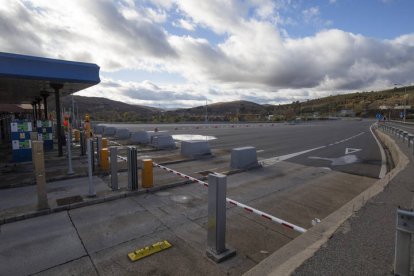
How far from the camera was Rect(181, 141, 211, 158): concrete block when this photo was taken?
42.7ft

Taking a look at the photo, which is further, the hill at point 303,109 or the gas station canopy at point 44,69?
the hill at point 303,109

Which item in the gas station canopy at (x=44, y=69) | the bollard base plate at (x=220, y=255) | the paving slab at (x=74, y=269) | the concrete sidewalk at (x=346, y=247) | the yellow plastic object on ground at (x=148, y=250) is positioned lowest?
the paving slab at (x=74, y=269)

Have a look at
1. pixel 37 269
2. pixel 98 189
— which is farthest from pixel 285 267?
pixel 98 189

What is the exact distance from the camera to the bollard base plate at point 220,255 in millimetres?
4027

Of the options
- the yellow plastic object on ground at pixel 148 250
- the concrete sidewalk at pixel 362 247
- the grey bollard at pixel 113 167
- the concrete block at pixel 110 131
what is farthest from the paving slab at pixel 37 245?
the concrete block at pixel 110 131

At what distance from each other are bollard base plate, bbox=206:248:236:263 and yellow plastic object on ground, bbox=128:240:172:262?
2.67 ft

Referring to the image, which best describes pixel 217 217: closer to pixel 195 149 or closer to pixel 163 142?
pixel 195 149

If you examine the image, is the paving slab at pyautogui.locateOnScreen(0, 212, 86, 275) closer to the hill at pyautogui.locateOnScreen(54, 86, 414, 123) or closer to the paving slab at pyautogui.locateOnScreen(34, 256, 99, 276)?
the paving slab at pyautogui.locateOnScreen(34, 256, 99, 276)

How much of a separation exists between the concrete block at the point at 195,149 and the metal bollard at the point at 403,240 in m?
10.2

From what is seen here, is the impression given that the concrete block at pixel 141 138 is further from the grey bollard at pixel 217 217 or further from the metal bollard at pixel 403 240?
the metal bollard at pixel 403 240

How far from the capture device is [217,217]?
4.04 metres

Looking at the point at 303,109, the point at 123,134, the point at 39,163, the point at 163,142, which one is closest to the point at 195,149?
the point at 163,142

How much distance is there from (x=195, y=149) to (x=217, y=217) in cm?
908

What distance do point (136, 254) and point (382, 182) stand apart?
737 centimetres
